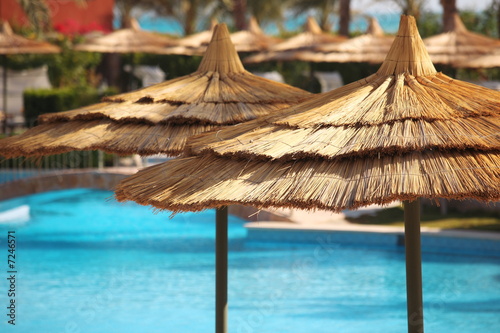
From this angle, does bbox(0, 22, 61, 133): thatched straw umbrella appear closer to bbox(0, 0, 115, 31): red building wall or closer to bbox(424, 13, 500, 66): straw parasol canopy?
bbox(0, 0, 115, 31): red building wall

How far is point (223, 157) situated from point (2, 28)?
49.3 feet

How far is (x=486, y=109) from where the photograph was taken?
3.95 meters

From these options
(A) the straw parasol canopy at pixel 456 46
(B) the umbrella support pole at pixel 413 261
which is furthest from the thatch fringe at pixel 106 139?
(A) the straw parasol canopy at pixel 456 46

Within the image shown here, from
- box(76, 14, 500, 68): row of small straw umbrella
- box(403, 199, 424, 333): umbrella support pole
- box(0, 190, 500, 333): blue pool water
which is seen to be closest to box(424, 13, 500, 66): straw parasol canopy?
box(76, 14, 500, 68): row of small straw umbrella

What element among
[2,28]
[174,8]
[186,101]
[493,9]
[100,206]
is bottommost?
[100,206]

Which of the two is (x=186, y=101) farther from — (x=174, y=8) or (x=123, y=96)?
(x=174, y=8)

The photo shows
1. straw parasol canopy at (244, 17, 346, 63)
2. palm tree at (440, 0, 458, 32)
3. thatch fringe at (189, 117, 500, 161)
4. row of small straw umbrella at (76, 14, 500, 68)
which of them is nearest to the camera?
thatch fringe at (189, 117, 500, 161)

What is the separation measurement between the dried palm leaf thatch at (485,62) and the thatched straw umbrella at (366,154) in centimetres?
899

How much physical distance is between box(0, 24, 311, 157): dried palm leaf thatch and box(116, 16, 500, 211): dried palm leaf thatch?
1.21 meters

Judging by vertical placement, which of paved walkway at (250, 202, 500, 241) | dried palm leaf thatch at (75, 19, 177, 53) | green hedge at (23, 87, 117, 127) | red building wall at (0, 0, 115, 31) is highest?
red building wall at (0, 0, 115, 31)

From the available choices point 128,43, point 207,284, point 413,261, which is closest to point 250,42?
point 128,43

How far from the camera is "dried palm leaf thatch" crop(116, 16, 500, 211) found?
3.51m

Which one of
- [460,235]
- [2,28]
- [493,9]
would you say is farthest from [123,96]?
[493,9]

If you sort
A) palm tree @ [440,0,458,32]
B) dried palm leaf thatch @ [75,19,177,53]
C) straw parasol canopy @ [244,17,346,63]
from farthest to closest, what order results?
dried palm leaf thatch @ [75,19,177,53], straw parasol canopy @ [244,17,346,63], palm tree @ [440,0,458,32]
